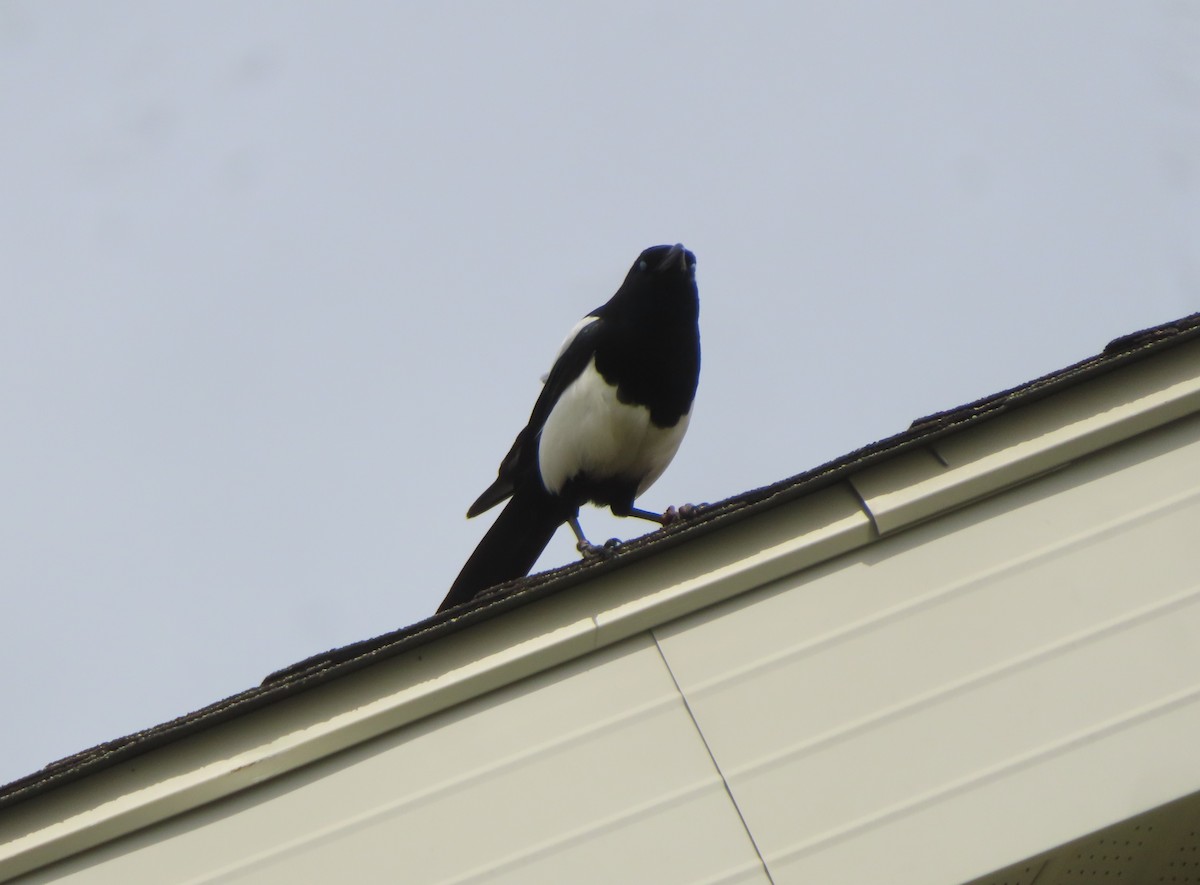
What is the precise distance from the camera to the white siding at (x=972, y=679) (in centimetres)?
216

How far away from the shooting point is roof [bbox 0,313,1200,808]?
2428 mm

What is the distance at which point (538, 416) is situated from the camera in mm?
5445

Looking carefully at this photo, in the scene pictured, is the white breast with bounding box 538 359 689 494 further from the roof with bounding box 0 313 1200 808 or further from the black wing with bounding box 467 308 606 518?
the roof with bounding box 0 313 1200 808

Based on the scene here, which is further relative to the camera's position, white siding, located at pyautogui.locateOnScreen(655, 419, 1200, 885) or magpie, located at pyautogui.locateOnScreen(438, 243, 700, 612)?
magpie, located at pyautogui.locateOnScreen(438, 243, 700, 612)

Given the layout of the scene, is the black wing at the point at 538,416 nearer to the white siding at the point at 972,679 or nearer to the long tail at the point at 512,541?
the long tail at the point at 512,541

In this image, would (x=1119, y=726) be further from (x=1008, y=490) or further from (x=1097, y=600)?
(x=1008, y=490)

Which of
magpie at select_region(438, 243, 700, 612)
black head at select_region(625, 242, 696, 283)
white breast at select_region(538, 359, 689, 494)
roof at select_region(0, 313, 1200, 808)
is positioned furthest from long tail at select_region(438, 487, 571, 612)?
roof at select_region(0, 313, 1200, 808)

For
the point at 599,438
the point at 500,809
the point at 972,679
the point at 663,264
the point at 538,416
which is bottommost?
the point at 972,679

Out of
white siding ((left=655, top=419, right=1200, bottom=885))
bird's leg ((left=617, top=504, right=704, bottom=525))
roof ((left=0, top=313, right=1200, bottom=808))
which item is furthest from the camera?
bird's leg ((left=617, top=504, right=704, bottom=525))

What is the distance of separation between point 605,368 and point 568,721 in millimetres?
2728

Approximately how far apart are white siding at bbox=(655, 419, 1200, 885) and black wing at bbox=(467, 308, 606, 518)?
9.02 feet

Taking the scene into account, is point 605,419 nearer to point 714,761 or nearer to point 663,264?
point 663,264

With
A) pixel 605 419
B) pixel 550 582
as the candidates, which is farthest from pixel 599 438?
pixel 550 582

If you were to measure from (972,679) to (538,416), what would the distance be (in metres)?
3.30
